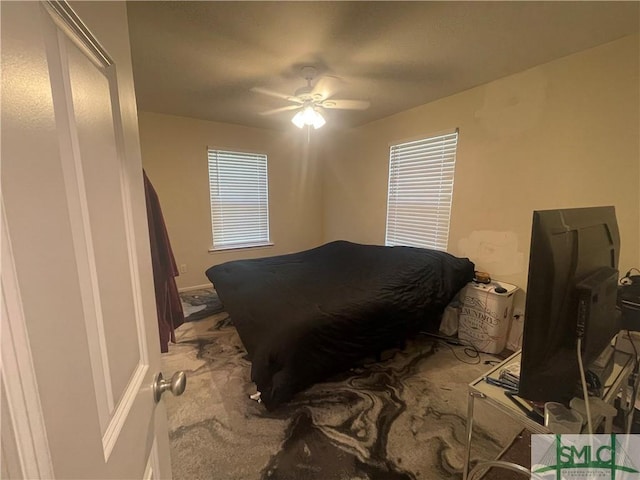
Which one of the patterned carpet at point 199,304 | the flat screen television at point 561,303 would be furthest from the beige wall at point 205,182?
the flat screen television at point 561,303

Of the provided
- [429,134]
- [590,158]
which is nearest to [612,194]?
[590,158]

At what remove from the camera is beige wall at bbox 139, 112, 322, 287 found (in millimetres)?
3574

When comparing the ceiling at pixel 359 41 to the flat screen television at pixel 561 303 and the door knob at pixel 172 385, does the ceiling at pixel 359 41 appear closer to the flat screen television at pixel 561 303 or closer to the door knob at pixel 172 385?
the flat screen television at pixel 561 303

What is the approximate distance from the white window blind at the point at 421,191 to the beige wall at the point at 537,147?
117 mm

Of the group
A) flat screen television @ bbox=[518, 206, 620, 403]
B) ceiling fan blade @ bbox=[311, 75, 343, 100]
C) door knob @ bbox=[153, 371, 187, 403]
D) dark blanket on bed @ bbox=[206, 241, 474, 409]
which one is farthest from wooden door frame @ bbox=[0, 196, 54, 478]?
ceiling fan blade @ bbox=[311, 75, 343, 100]

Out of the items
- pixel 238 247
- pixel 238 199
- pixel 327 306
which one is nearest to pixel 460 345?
pixel 327 306

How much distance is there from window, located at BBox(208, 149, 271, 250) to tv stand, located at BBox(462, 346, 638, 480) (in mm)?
3771

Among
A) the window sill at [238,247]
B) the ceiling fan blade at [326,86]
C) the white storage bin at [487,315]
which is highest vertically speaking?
the ceiling fan blade at [326,86]

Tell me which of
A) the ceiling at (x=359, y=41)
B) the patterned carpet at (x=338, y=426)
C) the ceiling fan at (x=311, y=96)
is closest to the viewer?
the patterned carpet at (x=338, y=426)

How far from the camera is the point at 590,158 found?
2.06 meters

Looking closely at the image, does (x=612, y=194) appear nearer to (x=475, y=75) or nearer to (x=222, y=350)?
(x=475, y=75)

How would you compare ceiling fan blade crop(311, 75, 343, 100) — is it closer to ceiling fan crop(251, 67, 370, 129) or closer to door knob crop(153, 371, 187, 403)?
ceiling fan crop(251, 67, 370, 129)

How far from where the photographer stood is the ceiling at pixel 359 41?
1.61 meters

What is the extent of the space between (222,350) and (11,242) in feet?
8.24
